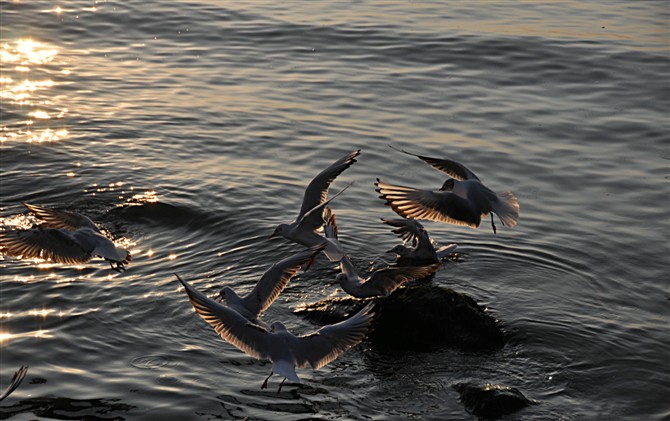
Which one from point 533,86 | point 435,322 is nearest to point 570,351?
point 435,322

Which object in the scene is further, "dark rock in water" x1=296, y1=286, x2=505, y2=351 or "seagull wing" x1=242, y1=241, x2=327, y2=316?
"dark rock in water" x1=296, y1=286, x2=505, y2=351

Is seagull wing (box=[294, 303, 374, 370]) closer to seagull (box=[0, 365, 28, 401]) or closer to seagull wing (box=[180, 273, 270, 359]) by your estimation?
seagull wing (box=[180, 273, 270, 359])

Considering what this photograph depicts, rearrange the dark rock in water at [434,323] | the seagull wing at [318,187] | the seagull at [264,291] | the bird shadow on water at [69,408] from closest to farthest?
the bird shadow on water at [69,408] < the seagull at [264,291] < the dark rock in water at [434,323] < the seagull wing at [318,187]

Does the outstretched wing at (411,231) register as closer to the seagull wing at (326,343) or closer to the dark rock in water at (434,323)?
the dark rock in water at (434,323)

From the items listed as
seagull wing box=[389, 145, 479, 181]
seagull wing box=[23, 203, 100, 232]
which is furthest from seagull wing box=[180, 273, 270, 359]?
seagull wing box=[389, 145, 479, 181]

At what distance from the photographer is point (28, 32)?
25078 mm

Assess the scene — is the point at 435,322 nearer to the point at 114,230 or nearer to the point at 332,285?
the point at 332,285

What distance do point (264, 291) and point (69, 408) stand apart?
87.6 inches

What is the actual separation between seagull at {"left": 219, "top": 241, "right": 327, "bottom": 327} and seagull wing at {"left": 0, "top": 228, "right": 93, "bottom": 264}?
188 cm

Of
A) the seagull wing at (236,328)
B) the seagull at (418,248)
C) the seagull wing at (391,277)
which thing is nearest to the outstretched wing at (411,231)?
the seagull at (418,248)

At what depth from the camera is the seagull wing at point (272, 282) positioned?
404 inches

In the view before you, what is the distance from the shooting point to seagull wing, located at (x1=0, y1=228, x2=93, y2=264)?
36.7ft

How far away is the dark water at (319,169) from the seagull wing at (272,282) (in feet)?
1.83

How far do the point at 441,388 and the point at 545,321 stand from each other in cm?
201
